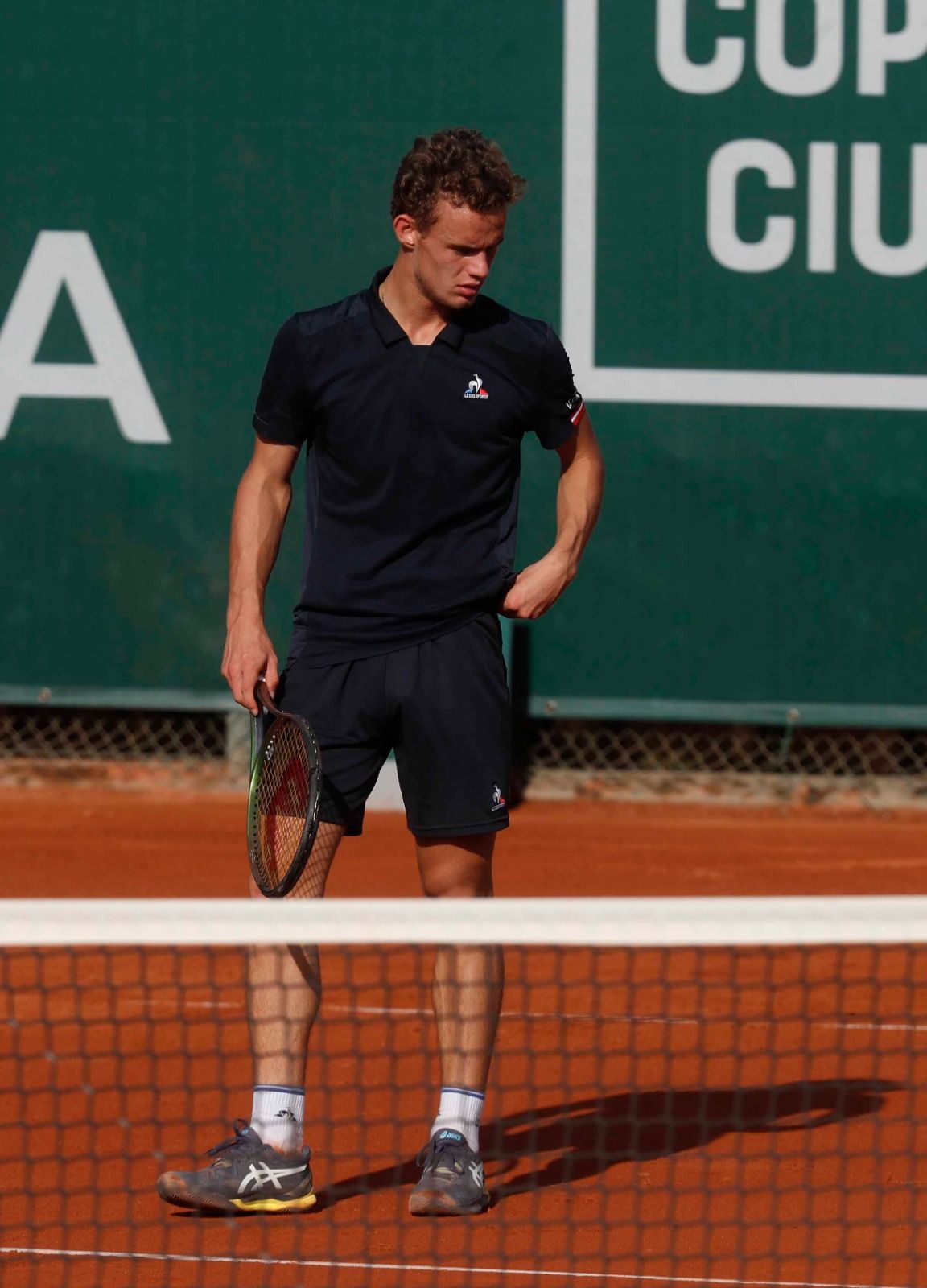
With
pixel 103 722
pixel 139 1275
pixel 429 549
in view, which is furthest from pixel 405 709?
pixel 103 722

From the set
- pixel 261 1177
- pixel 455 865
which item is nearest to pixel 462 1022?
pixel 455 865

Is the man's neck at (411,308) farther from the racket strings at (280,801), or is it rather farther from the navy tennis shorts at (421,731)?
the racket strings at (280,801)

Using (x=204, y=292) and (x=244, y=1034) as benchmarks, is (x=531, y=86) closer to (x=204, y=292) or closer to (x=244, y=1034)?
(x=204, y=292)

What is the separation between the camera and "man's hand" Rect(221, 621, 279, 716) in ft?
11.6

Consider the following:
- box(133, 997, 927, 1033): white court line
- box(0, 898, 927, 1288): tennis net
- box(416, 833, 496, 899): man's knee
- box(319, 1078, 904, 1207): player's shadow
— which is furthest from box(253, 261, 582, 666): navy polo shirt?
box(133, 997, 927, 1033): white court line

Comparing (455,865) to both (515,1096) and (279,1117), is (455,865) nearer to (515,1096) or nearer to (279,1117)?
(279,1117)

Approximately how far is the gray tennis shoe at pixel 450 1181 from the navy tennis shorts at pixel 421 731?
0.53 metres

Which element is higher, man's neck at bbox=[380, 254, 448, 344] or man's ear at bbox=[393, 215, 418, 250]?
A: man's ear at bbox=[393, 215, 418, 250]

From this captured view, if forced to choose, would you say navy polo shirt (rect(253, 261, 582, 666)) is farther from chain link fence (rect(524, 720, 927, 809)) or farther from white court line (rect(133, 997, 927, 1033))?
chain link fence (rect(524, 720, 927, 809))

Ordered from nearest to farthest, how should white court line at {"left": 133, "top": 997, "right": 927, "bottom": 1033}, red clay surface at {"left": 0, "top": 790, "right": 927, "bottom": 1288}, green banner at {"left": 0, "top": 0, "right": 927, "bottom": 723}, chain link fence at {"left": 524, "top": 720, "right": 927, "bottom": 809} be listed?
red clay surface at {"left": 0, "top": 790, "right": 927, "bottom": 1288} < white court line at {"left": 133, "top": 997, "right": 927, "bottom": 1033} < green banner at {"left": 0, "top": 0, "right": 927, "bottom": 723} < chain link fence at {"left": 524, "top": 720, "right": 927, "bottom": 809}

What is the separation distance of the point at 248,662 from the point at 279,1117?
77 centimetres

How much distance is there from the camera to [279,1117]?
3.44 meters

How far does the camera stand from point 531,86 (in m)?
7.10

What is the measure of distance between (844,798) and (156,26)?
3.68 metres
